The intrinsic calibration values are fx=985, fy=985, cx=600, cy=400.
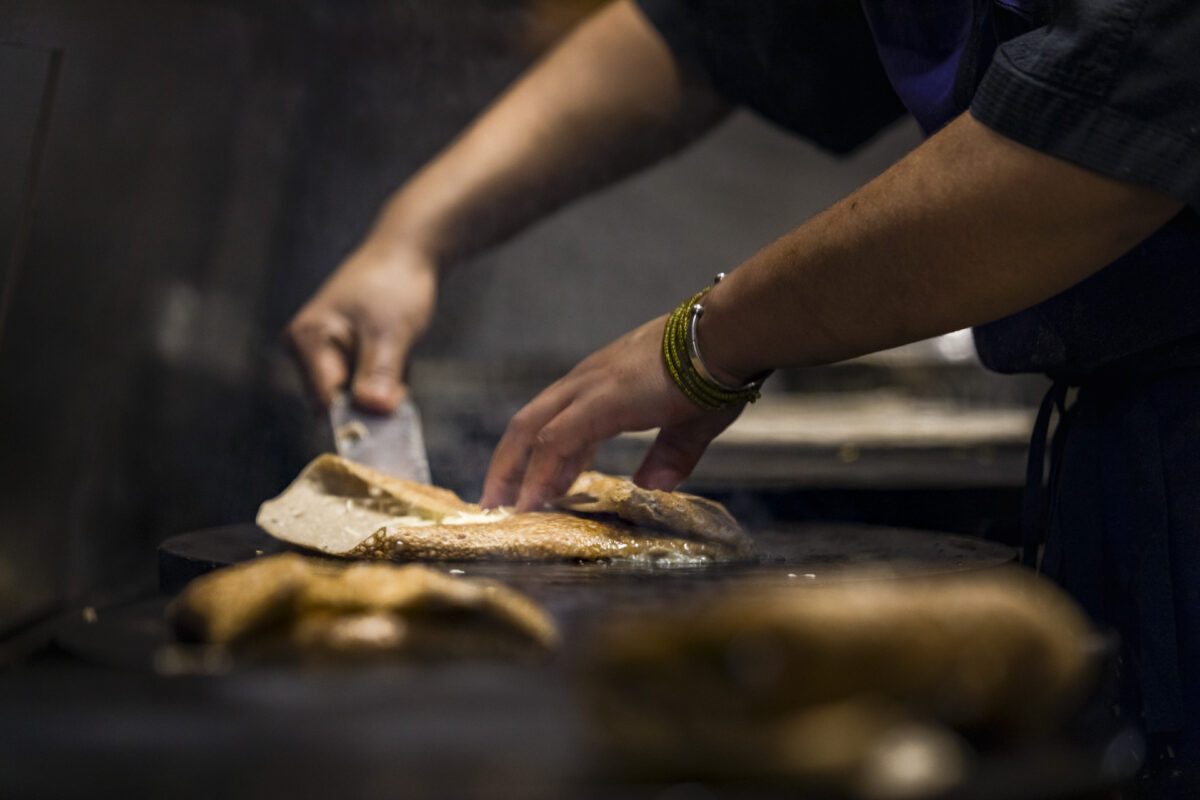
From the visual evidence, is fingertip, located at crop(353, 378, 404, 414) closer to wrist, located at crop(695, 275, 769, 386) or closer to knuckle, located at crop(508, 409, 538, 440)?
knuckle, located at crop(508, 409, 538, 440)

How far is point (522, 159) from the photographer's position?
1.99m

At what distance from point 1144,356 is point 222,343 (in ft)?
7.15

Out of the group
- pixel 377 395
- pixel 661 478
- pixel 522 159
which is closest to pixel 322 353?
pixel 377 395

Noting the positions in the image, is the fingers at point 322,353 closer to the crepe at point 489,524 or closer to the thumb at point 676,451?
the crepe at point 489,524

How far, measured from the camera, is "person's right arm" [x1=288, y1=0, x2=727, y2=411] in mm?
1925

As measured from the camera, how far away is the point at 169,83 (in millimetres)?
1998

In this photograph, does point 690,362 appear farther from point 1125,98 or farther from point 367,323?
point 367,323

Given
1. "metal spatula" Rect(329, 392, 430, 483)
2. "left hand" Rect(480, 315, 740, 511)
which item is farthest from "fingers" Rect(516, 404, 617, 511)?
"metal spatula" Rect(329, 392, 430, 483)

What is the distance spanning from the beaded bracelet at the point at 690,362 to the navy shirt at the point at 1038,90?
14.7 inches

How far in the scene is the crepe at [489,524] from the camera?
1.09 metres

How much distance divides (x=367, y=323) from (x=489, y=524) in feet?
2.81

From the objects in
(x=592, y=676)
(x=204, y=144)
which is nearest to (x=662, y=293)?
(x=204, y=144)

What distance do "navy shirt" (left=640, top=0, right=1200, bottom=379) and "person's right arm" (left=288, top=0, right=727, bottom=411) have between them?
4.2 inches

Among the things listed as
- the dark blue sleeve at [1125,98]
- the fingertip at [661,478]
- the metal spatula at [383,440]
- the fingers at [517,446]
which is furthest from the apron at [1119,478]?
the metal spatula at [383,440]
